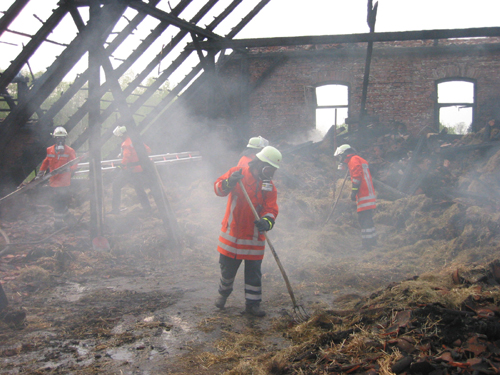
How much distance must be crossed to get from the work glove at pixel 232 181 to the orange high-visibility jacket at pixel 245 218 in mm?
84

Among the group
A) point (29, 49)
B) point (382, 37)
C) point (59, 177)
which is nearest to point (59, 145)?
point (59, 177)

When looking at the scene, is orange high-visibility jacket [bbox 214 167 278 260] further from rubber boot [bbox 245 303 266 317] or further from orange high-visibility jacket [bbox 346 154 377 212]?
orange high-visibility jacket [bbox 346 154 377 212]

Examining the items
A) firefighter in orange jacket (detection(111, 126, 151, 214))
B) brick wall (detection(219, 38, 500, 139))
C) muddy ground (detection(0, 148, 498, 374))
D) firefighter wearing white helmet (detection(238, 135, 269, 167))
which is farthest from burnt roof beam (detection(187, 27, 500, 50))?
firefighter wearing white helmet (detection(238, 135, 269, 167))

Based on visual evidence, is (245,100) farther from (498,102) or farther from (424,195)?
(498,102)

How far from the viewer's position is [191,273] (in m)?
6.55

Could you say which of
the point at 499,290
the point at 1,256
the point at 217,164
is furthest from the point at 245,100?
the point at 499,290

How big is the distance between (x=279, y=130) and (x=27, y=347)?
12.1m

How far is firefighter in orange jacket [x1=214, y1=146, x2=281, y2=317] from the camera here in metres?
4.64

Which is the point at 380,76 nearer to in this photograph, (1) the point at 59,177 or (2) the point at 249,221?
(1) the point at 59,177

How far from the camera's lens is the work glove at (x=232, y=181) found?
178 inches

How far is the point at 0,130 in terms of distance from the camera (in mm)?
8625

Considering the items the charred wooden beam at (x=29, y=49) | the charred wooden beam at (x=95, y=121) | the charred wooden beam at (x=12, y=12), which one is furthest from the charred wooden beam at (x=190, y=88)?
the charred wooden beam at (x=12, y=12)

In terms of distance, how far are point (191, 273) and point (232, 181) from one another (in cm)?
259

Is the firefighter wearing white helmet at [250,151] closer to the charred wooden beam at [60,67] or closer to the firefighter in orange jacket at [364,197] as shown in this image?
the firefighter in orange jacket at [364,197]
